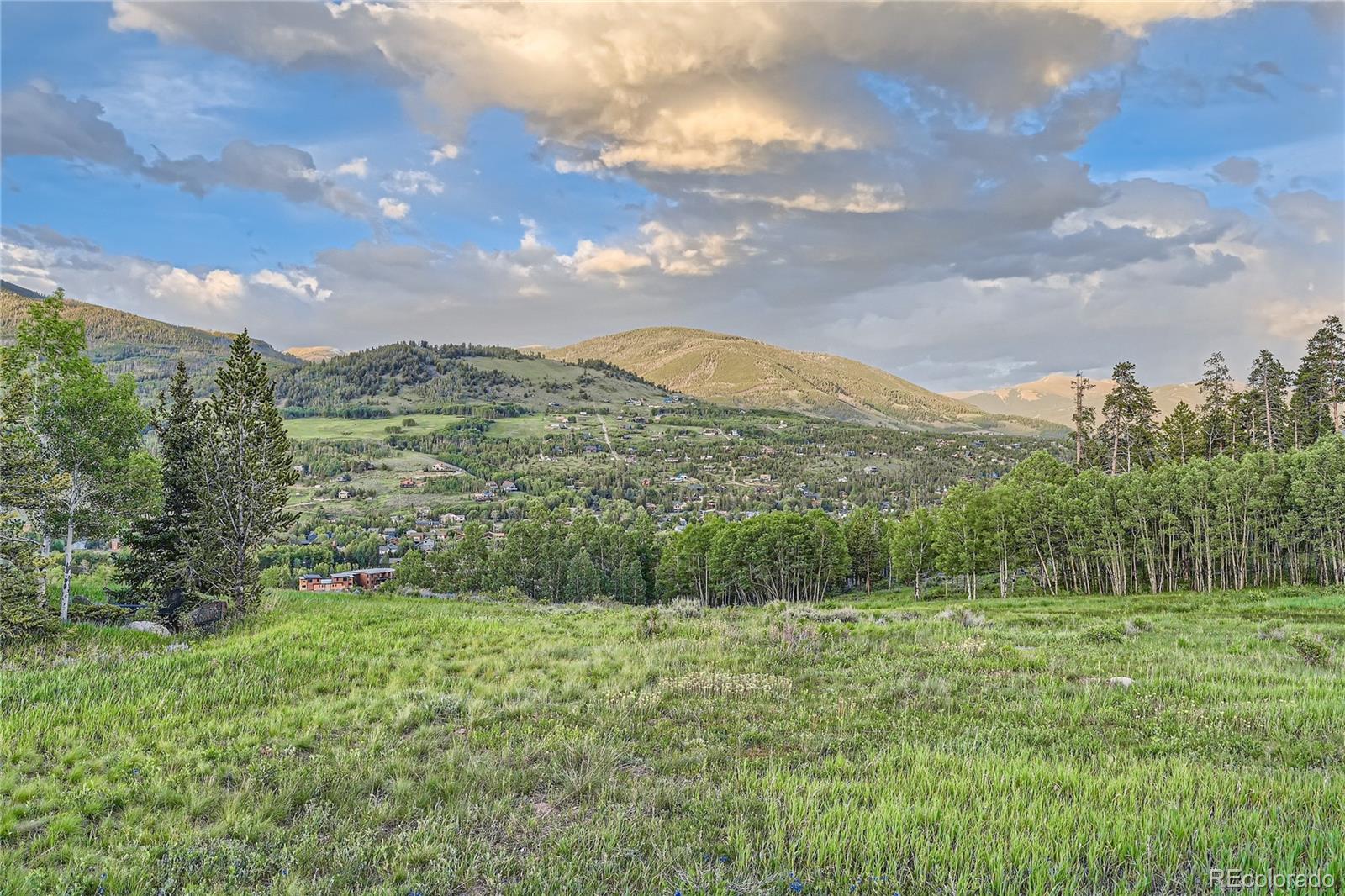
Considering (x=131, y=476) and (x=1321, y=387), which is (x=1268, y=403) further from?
(x=131, y=476)

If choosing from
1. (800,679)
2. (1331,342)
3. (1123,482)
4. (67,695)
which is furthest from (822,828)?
(1331,342)

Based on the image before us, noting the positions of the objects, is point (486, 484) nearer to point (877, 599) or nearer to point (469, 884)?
point (877, 599)

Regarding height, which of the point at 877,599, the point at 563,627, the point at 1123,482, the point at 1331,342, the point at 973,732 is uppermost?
the point at 1331,342

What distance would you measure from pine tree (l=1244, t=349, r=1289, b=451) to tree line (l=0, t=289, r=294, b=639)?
85988 mm

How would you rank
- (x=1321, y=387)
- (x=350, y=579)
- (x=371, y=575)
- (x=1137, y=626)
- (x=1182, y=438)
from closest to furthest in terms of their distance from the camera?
(x=1137, y=626) → (x=1321, y=387) → (x=1182, y=438) → (x=350, y=579) → (x=371, y=575)

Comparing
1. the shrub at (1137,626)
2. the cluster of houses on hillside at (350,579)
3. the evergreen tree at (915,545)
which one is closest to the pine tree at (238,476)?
the shrub at (1137,626)

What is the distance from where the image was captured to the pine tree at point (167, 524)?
24172 millimetres

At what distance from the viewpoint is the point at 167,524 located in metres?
25.0

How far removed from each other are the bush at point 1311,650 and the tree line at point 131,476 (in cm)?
3309

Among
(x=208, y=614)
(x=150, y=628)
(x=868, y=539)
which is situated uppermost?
(x=150, y=628)

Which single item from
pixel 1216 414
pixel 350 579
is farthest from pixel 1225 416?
pixel 350 579

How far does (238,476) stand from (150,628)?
19.7 feet

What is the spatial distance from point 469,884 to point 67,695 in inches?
429

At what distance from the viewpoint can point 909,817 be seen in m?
A: 6.10
